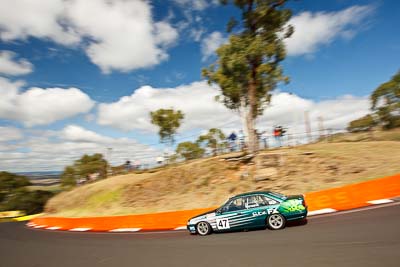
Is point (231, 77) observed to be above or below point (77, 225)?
above

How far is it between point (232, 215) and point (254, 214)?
846 millimetres

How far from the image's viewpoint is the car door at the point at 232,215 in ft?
33.9

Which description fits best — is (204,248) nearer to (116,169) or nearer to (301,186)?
(301,186)

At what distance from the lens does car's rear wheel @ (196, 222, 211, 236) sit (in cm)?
1100

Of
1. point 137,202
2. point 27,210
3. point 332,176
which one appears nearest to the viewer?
point 332,176

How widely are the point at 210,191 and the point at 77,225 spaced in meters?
9.46

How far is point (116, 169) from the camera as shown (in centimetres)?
4269

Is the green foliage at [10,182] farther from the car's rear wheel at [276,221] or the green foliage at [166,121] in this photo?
the car's rear wheel at [276,221]

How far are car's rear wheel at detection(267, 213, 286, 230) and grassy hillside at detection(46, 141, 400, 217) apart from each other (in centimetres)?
872

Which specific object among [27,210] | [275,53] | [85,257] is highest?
[275,53]

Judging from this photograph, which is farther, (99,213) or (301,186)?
(99,213)

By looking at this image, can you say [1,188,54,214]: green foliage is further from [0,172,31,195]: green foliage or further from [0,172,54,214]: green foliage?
[0,172,31,195]: green foliage

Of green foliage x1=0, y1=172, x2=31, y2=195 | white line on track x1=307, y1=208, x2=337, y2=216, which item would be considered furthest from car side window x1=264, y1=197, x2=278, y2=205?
green foliage x1=0, y1=172, x2=31, y2=195

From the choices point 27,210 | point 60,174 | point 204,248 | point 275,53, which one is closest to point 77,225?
point 204,248
